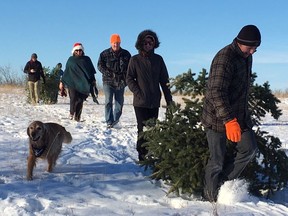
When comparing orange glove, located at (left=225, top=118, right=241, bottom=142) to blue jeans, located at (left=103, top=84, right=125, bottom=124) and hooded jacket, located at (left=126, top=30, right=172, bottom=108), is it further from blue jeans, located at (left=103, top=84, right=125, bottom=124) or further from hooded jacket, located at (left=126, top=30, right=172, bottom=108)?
blue jeans, located at (left=103, top=84, right=125, bottom=124)

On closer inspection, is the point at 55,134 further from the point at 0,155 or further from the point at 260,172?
the point at 260,172

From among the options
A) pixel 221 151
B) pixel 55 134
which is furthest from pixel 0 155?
pixel 221 151

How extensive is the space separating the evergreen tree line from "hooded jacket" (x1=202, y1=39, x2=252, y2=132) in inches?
19.5

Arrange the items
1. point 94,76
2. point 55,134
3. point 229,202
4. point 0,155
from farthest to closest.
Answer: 1. point 94,76
2. point 0,155
3. point 55,134
4. point 229,202

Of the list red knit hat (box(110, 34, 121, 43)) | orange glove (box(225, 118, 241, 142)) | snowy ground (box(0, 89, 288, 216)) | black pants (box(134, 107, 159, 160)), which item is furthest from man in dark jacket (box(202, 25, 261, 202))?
red knit hat (box(110, 34, 121, 43))

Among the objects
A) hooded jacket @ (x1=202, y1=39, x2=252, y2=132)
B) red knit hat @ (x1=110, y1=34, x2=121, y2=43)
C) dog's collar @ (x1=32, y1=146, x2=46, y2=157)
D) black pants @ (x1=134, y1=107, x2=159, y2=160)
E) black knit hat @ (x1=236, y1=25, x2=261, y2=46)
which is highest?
red knit hat @ (x1=110, y1=34, x2=121, y2=43)

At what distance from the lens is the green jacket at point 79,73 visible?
10.7 m

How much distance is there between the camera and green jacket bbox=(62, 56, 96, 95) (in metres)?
10.7

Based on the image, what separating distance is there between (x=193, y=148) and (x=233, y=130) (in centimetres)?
83

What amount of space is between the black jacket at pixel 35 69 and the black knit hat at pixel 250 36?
12659 millimetres

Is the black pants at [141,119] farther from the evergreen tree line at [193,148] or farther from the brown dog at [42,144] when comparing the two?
the brown dog at [42,144]

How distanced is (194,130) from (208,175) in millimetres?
634

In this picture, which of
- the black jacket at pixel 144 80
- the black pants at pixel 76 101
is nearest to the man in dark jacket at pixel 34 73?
the black pants at pixel 76 101

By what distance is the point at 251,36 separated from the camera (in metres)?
4.18
